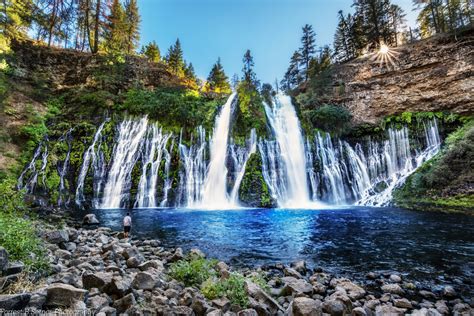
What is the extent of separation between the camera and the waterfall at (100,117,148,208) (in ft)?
54.6

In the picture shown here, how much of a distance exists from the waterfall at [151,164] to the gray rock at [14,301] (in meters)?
15.0

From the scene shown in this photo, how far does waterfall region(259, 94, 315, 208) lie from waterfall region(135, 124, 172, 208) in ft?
25.7

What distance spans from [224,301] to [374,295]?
2.60m

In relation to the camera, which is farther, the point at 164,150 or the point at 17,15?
the point at 17,15

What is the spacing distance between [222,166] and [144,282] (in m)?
15.5

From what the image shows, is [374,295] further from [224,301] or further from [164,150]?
[164,150]

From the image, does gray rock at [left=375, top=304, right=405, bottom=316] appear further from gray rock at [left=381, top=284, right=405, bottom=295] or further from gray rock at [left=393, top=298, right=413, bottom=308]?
gray rock at [left=381, top=284, right=405, bottom=295]

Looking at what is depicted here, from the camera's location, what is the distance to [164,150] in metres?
19.3

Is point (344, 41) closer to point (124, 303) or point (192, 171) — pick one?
point (192, 171)

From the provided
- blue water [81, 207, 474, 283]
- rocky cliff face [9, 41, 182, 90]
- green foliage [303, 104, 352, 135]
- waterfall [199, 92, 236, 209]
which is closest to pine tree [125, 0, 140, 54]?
rocky cliff face [9, 41, 182, 90]

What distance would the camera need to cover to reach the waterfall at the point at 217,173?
1739cm

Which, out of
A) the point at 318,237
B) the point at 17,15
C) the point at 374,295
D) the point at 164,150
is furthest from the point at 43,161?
the point at 374,295

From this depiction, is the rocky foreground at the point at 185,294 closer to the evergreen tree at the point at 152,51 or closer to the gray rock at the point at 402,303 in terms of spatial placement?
the gray rock at the point at 402,303

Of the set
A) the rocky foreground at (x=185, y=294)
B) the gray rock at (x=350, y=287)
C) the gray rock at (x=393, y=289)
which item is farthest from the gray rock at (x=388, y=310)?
the gray rock at (x=393, y=289)
